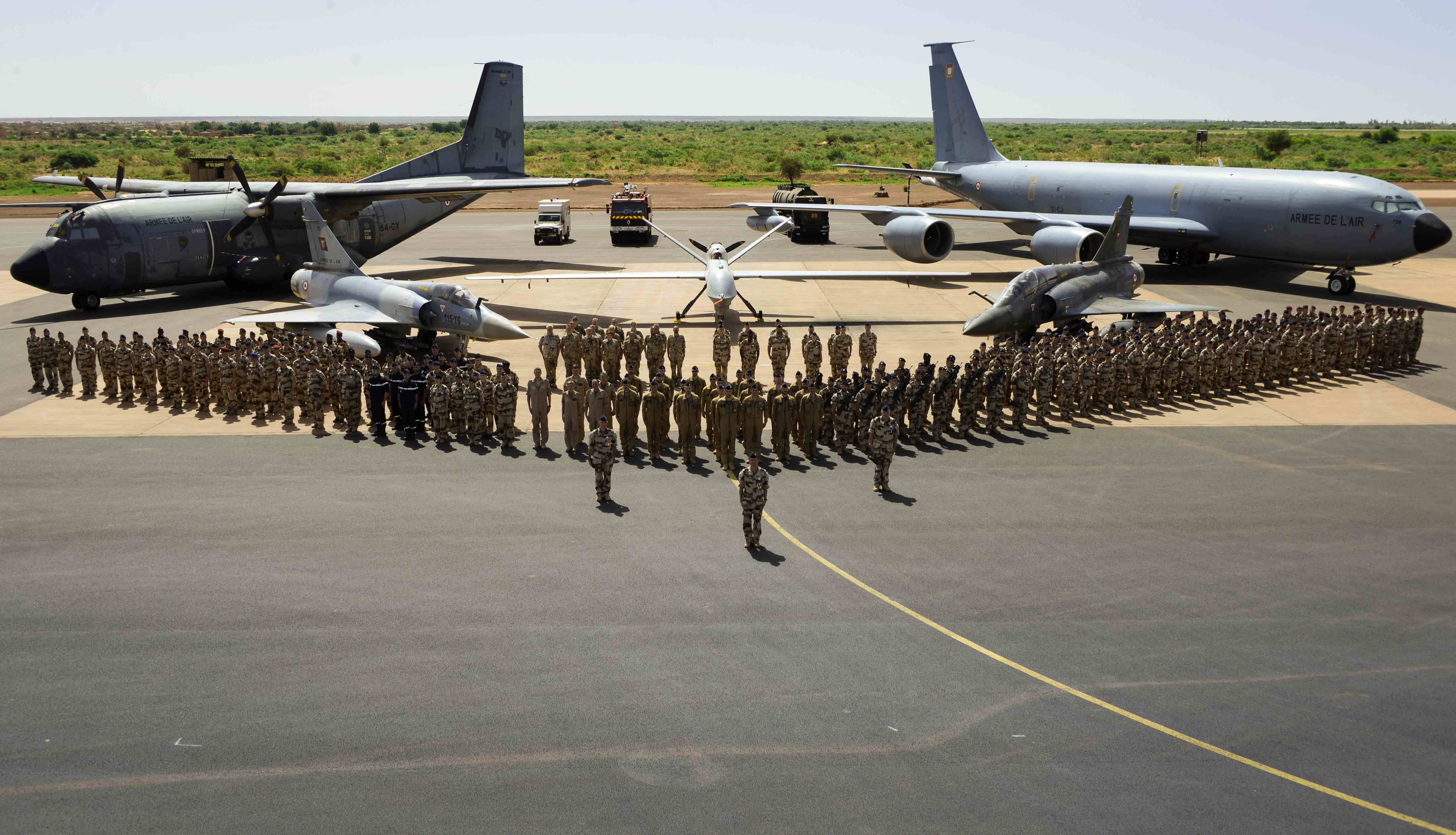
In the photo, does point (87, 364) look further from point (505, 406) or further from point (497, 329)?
point (505, 406)

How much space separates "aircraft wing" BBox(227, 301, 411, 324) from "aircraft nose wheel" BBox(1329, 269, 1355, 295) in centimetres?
2704

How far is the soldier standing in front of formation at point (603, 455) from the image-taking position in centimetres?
1415

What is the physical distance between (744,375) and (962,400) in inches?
153

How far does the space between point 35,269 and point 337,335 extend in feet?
40.4

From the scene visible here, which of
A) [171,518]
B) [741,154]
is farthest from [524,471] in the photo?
[741,154]

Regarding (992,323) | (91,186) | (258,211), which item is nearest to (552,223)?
(258,211)

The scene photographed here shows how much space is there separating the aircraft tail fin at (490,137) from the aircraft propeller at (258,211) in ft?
24.9

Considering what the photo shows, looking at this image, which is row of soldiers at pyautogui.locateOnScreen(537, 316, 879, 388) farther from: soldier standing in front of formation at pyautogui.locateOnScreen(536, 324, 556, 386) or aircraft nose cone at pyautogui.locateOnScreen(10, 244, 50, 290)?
aircraft nose cone at pyautogui.locateOnScreen(10, 244, 50, 290)

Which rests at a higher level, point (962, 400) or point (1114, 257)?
point (1114, 257)

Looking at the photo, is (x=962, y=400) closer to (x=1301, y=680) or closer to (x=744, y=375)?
(x=744, y=375)

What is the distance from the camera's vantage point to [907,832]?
25.1 ft

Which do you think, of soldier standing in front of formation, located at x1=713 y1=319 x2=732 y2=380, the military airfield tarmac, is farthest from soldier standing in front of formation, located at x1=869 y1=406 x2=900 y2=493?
soldier standing in front of formation, located at x1=713 y1=319 x2=732 y2=380

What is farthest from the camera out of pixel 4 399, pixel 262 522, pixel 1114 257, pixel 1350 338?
pixel 1114 257

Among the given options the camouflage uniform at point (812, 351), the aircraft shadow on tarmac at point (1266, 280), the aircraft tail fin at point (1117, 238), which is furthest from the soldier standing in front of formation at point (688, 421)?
the aircraft shadow on tarmac at point (1266, 280)
